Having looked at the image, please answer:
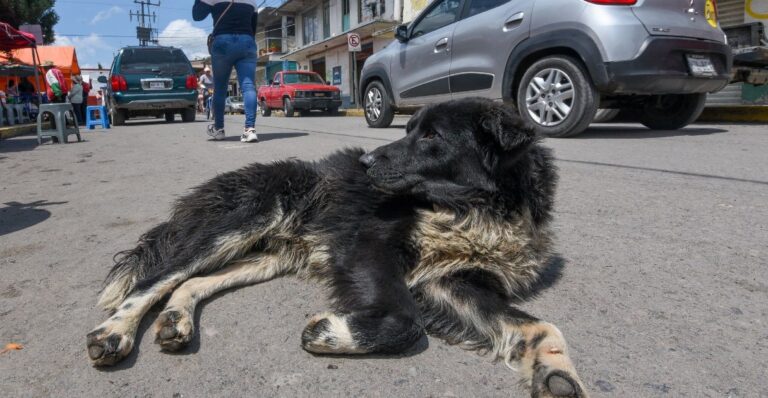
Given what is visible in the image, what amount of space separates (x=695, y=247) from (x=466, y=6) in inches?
221

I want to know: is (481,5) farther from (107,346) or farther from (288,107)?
(288,107)

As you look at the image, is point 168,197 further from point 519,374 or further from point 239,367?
point 519,374

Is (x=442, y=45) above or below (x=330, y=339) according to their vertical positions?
above

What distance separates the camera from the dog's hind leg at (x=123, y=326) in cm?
146

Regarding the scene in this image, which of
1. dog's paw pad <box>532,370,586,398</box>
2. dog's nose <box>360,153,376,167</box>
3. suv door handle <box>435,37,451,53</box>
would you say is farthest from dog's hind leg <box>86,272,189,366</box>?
suv door handle <box>435,37,451,53</box>

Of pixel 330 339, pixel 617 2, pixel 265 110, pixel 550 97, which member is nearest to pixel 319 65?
pixel 265 110

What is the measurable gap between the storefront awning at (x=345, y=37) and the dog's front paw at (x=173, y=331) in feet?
81.2

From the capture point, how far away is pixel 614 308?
1.76 m

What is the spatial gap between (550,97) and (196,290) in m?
5.25

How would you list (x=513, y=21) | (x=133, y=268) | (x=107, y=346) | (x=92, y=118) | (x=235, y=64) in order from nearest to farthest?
(x=107, y=346) → (x=133, y=268) → (x=513, y=21) → (x=235, y=64) → (x=92, y=118)

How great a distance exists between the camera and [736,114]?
8891 millimetres

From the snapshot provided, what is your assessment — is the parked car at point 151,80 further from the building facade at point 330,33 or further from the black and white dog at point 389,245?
the black and white dog at point 389,245

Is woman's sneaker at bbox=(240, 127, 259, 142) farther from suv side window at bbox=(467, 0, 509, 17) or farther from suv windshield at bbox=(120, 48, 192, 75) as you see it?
suv windshield at bbox=(120, 48, 192, 75)

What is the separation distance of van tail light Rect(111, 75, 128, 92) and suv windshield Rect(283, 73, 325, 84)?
1013cm
